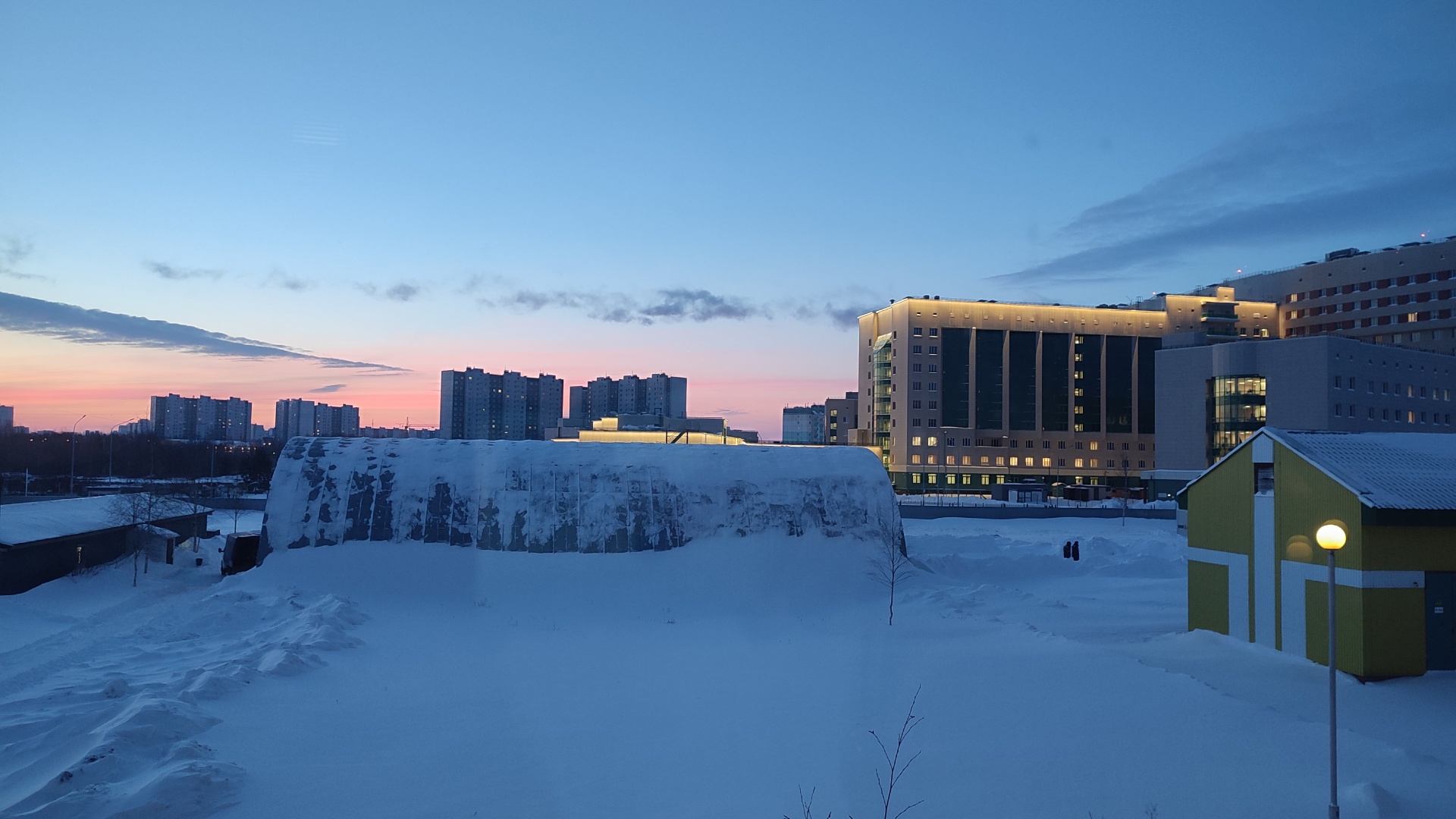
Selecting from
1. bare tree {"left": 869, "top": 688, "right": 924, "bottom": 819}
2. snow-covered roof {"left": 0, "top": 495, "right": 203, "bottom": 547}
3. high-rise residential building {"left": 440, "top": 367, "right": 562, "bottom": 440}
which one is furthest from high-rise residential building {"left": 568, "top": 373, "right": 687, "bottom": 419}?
bare tree {"left": 869, "top": 688, "right": 924, "bottom": 819}

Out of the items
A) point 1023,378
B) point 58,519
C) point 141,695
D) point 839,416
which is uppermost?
point 1023,378

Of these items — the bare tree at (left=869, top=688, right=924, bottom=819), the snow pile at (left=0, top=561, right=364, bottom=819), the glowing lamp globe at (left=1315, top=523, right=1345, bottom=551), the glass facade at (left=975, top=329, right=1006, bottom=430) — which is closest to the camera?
the glowing lamp globe at (left=1315, top=523, right=1345, bottom=551)

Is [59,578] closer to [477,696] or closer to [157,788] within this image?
[477,696]

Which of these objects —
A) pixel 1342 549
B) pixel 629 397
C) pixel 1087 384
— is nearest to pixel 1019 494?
pixel 1087 384

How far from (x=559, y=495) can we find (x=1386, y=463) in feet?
74.5

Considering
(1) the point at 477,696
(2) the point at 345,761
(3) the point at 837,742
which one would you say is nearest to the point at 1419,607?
(3) the point at 837,742

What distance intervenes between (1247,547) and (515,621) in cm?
→ 1825

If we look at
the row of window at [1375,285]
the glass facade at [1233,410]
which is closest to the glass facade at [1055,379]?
the glass facade at [1233,410]

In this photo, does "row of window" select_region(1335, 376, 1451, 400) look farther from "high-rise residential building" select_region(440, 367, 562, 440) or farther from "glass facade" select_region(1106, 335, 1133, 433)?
"high-rise residential building" select_region(440, 367, 562, 440)

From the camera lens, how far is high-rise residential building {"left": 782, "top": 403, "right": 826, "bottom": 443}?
180262 mm

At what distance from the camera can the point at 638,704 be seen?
13.9 meters

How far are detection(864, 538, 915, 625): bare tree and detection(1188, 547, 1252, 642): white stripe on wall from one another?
8.95m

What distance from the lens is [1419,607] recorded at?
1644 cm

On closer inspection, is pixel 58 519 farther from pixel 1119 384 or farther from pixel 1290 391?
pixel 1119 384
